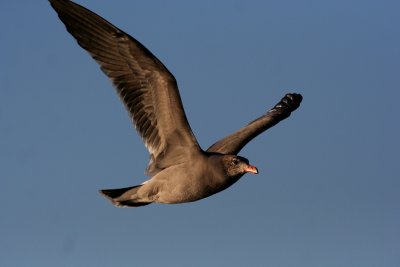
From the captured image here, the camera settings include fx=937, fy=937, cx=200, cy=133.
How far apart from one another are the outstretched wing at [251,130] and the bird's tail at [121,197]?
7.30 ft

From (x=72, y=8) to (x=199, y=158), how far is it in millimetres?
3450

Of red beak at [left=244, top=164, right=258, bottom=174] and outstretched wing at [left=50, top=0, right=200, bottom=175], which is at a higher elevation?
outstretched wing at [left=50, top=0, right=200, bottom=175]

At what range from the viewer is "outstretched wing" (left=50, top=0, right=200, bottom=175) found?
53.5 ft

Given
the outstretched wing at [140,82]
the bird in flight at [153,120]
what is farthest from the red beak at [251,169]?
the outstretched wing at [140,82]

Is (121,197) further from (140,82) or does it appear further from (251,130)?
(251,130)

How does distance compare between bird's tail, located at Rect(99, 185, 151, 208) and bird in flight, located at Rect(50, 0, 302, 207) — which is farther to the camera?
bird's tail, located at Rect(99, 185, 151, 208)

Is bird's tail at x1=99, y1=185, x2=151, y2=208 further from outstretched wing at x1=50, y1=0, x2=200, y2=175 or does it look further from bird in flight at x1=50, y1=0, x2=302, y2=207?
outstretched wing at x1=50, y1=0, x2=200, y2=175

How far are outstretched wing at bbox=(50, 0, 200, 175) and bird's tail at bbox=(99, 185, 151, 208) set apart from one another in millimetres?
585

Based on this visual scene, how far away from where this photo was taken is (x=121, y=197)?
56.0 ft

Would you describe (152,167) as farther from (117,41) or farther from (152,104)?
(117,41)

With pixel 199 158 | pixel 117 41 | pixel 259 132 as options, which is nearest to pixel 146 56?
pixel 117 41

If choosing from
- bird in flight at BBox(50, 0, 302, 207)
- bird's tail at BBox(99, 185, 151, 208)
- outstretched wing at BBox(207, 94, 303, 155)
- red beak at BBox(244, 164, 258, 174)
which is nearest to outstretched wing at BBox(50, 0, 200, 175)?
bird in flight at BBox(50, 0, 302, 207)

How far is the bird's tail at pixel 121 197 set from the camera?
56.0 feet

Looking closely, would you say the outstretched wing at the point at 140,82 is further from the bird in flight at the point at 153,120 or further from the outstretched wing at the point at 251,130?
the outstretched wing at the point at 251,130
